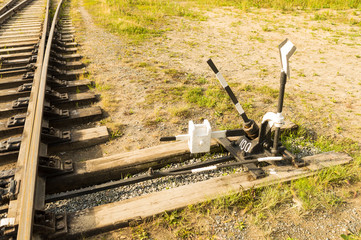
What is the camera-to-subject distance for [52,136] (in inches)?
124

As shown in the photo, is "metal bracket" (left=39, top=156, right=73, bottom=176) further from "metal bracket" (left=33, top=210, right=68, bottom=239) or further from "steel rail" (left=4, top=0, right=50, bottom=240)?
"metal bracket" (left=33, top=210, right=68, bottom=239)

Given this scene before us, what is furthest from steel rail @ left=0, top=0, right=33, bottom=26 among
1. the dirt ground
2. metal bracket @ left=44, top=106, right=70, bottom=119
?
metal bracket @ left=44, top=106, right=70, bottom=119

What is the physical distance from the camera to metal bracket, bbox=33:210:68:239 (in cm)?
209

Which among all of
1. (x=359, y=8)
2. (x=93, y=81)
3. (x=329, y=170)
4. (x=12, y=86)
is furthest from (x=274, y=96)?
(x=359, y=8)

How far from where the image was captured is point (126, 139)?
141 inches

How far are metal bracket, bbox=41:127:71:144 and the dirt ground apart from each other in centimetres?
31

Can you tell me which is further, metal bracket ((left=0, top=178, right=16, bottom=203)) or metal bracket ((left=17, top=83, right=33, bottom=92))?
metal bracket ((left=17, top=83, right=33, bottom=92))

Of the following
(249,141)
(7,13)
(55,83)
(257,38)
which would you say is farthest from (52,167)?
(7,13)

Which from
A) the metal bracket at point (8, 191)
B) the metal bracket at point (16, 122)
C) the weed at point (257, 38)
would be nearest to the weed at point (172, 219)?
the metal bracket at point (8, 191)

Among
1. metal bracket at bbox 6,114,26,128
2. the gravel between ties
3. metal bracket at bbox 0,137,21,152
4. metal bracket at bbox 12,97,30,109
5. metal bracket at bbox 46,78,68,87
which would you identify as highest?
metal bracket at bbox 46,78,68,87

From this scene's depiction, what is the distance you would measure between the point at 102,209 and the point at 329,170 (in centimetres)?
239

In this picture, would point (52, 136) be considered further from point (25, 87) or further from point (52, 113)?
point (25, 87)

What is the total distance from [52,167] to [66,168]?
0.15 metres

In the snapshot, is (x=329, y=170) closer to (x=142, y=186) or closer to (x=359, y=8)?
(x=142, y=186)
